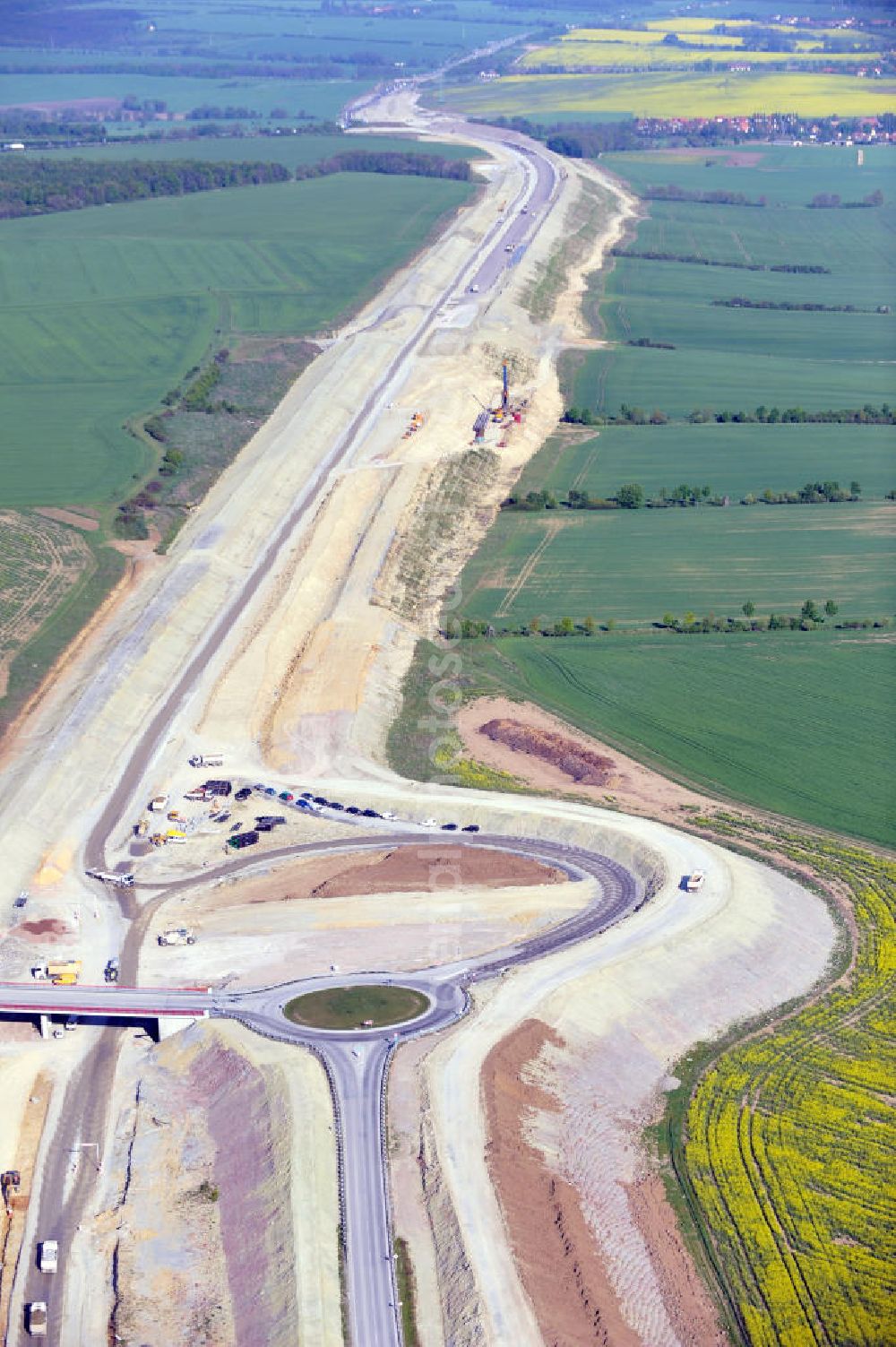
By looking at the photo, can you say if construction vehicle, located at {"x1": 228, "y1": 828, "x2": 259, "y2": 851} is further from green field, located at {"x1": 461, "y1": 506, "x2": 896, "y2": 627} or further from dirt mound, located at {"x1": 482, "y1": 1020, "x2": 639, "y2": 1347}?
green field, located at {"x1": 461, "y1": 506, "x2": 896, "y2": 627}

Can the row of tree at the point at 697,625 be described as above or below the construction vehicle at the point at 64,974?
above

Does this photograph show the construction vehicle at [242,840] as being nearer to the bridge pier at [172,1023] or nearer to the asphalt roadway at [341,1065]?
Answer: the asphalt roadway at [341,1065]

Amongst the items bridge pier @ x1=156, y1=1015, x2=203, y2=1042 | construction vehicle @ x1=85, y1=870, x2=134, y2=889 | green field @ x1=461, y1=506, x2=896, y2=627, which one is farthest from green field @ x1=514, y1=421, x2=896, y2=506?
bridge pier @ x1=156, y1=1015, x2=203, y2=1042

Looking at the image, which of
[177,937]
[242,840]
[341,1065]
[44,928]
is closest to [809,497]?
[242,840]

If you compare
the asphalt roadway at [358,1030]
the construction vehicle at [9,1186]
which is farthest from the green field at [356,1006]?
the construction vehicle at [9,1186]

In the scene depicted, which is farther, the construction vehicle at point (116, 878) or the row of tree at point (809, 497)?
the row of tree at point (809, 497)

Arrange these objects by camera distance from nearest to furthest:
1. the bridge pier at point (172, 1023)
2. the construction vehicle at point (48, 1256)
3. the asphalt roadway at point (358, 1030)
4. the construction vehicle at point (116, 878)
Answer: the asphalt roadway at point (358, 1030) < the construction vehicle at point (48, 1256) < the bridge pier at point (172, 1023) < the construction vehicle at point (116, 878)

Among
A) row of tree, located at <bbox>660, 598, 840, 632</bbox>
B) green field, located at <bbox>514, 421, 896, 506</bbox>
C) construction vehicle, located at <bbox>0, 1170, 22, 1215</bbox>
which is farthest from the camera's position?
green field, located at <bbox>514, 421, 896, 506</bbox>

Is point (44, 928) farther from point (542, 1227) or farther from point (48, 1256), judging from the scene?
point (542, 1227)
